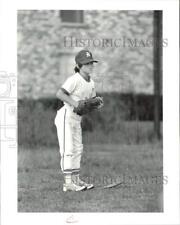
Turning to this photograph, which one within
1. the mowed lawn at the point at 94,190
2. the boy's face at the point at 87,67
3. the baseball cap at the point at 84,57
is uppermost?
the baseball cap at the point at 84,57

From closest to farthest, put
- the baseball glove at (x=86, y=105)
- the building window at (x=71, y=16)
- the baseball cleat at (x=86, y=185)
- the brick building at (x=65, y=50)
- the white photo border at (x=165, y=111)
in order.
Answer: the white photo border at (x=165, y=111) < the baseball glove at (x=86, y=105) < the baseball cleat at (x=86, y=185) < the building window at (x=71, y=16) < the brick building at (x=65, y=50)

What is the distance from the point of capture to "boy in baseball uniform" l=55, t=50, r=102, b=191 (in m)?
4.16

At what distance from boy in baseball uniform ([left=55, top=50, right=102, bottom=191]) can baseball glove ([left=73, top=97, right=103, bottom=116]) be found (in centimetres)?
2

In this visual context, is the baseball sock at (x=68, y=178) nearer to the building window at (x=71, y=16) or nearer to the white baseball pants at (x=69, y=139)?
the white baseball pants at (x=69, y=139)

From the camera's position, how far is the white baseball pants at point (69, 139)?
13.8ft

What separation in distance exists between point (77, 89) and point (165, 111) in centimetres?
70

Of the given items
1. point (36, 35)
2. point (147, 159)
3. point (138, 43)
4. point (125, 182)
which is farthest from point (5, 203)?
point (36, 35)

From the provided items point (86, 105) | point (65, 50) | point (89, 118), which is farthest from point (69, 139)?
point (65, 50)

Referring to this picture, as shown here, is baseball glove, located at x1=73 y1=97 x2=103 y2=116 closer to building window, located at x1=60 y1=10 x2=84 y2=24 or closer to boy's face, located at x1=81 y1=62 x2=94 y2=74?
boy's face, located at x1=81 y1=62 x2=94 y2=74

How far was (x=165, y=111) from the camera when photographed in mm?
4113

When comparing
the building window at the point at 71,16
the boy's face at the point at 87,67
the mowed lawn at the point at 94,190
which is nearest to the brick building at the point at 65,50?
the building window at the point at 71,16

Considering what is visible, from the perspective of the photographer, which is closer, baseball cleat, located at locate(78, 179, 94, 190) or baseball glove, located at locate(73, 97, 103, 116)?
baseball glove, located at locate(73, 97, 103, 116)

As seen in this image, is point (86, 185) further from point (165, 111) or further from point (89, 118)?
point (89, 118)

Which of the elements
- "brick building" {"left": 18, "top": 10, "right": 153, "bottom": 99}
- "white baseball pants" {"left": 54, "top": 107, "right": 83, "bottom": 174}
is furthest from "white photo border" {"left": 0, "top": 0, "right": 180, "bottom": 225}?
"brick building" {"left": 18, "top": 10, "right": 153, "bottom": 99}
